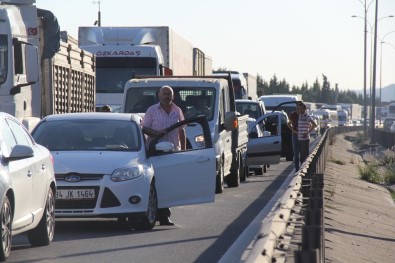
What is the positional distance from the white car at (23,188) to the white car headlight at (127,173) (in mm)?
1451

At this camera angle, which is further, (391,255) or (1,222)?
(391,255)

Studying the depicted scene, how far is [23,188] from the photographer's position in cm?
1210

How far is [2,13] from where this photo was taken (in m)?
18.6

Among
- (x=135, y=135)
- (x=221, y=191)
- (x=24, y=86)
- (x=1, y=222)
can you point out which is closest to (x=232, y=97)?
(x=221, y=191)

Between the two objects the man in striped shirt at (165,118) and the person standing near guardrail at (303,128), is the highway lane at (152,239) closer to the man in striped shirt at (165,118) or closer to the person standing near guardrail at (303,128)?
the man in striped shirt at (165,118)

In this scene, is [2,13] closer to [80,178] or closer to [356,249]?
[80,178]

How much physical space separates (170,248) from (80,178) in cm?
206

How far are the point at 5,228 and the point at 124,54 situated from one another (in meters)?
22.3

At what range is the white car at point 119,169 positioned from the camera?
49.1ft

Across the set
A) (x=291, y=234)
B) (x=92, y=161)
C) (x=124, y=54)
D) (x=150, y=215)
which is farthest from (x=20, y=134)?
(x=124, y=54)

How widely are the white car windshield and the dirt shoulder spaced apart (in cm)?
290

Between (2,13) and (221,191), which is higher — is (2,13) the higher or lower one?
the higher one

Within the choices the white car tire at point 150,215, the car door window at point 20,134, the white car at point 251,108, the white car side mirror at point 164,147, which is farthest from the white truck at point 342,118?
the car door window at point 20,134

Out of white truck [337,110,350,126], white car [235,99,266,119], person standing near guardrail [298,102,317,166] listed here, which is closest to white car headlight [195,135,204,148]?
person standing near guardrail [298,102,317,166]
